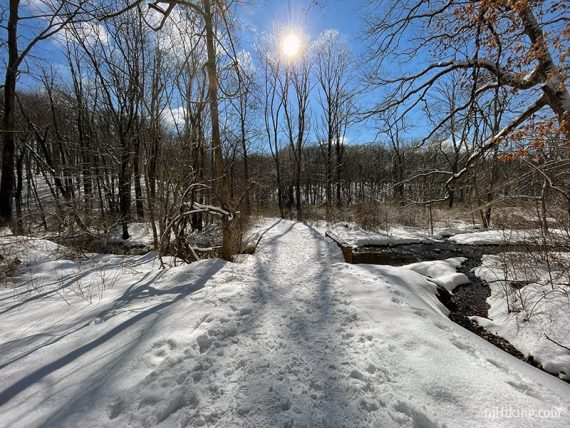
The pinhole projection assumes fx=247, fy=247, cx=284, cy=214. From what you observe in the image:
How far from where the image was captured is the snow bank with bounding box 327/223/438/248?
1105 cm

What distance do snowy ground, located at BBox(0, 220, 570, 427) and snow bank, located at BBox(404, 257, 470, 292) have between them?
283 centimetres

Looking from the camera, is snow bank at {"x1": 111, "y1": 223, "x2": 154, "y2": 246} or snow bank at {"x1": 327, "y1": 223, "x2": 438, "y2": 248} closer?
snow bank at {"x1": 327, "y1": 223, "x2": 438, "y2": 248}

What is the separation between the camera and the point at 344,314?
10.8 ft

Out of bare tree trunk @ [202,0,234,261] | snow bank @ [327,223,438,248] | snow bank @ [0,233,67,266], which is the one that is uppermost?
bare tree trunk @ [202,0,234,261]

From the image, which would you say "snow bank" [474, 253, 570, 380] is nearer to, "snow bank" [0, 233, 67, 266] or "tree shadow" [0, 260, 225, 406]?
"tree shadow" [0, 260, 225, 406]

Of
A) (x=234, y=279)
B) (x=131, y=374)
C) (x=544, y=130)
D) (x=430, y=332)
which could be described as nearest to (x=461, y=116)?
(x=544, y=130)

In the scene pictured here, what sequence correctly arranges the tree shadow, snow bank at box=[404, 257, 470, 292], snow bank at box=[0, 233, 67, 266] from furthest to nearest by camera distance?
snow bank at box=[0, 233, 67, 266] → snow bank at box=[404, 257, 470, 292] → the tree shadow

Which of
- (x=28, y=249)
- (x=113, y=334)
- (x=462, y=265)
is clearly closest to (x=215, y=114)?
(x=113, y=334)

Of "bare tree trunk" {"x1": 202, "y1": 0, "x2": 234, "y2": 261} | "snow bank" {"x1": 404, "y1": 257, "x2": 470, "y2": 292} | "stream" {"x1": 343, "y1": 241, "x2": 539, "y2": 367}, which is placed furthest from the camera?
"snow bank" {"x1": 404, "y1": 257, "x2": 470, "y2": 292}

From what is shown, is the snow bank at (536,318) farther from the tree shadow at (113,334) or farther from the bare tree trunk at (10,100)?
the bare tree trunk at (10,100)

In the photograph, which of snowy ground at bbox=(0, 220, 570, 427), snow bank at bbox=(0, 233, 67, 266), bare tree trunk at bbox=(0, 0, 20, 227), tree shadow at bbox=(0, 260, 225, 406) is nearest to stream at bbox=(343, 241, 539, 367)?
snowy ground at bbox=(0, 220, 570, 427)

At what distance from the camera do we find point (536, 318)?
12.9 feet

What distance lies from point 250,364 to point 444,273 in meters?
6.46

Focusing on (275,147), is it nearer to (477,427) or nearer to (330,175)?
(330,175)
